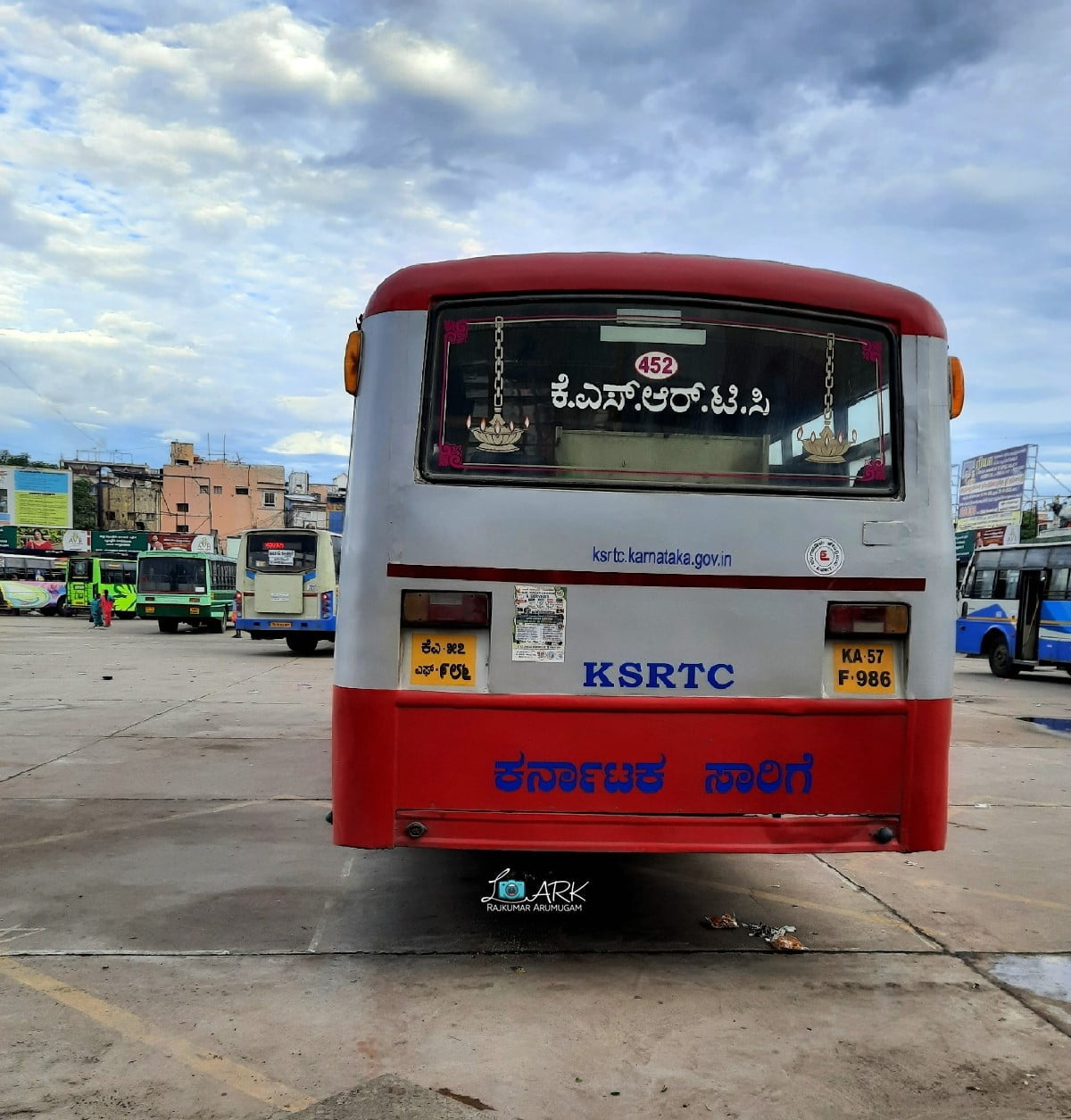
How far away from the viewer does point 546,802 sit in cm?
409

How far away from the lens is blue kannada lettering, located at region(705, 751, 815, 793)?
414 cm

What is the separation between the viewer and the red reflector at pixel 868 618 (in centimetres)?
420

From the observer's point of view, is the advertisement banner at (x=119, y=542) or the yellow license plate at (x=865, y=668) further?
the advertisement banner at (x=119, y=542)

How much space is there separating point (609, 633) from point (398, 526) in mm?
958

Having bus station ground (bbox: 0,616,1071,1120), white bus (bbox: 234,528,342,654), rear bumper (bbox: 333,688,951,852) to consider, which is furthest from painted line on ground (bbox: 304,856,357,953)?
white bus (bbox: 234,528,342,654)

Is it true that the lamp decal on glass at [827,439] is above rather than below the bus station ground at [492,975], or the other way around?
above

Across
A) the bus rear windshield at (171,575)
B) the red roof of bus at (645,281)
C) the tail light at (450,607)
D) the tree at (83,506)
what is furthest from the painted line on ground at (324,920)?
the tree at (83,506)

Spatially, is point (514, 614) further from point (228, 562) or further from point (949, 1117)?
point (228, 562)

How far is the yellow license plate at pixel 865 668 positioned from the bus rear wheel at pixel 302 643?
20.1 meters

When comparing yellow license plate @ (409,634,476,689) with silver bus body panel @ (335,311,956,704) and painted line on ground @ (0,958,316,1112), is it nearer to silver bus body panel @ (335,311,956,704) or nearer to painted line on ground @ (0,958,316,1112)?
silver bus body panel @ (335,311,956,704)

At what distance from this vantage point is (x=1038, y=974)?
4422 mm

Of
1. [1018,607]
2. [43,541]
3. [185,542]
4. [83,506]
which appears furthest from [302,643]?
[83,506]

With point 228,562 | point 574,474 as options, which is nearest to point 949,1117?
point 574,474

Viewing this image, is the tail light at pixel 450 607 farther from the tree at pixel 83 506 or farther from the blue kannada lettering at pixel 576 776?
the tree at pixel 83 506
